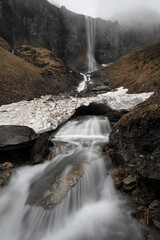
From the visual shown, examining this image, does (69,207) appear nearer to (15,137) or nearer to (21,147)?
(21,147)

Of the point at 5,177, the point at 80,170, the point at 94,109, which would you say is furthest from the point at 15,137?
the point at 94,109

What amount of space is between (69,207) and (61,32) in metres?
62.8

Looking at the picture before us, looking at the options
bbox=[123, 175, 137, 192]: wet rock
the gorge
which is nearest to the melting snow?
the gorge

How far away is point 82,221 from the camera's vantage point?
370 centimetres

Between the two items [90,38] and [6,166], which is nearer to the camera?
[6,166]

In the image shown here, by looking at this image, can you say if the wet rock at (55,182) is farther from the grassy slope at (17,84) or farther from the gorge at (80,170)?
the grassy slope at (17,84)

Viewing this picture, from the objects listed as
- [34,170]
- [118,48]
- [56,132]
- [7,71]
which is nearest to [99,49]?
[118,48]

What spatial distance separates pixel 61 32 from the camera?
53.6m

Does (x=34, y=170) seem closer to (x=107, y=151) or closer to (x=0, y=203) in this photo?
(x=0, y=203)

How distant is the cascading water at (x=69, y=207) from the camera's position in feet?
11.1

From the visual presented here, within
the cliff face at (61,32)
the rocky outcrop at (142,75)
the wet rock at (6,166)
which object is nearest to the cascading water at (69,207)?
the wet rock at (6,166)

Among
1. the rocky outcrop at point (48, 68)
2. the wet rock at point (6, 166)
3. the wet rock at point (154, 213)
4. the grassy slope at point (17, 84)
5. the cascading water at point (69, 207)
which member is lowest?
the cascading water at point (69, 207)

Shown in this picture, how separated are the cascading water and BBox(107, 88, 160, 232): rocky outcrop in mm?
498

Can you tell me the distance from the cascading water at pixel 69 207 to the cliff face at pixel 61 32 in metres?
45.4
